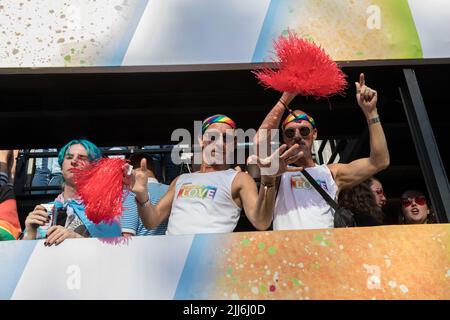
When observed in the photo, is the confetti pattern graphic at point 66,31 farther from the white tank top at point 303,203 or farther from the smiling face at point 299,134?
the white tank top at point 303,203

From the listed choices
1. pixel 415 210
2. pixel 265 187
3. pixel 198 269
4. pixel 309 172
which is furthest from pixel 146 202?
pixel 415 210

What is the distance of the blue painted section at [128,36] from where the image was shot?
304 cm

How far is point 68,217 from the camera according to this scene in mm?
2619

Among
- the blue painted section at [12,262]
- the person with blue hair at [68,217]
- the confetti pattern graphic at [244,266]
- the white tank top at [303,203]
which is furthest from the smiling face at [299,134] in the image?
the blue painted section at [12,262]

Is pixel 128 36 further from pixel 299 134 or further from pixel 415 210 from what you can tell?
pixel 415 210

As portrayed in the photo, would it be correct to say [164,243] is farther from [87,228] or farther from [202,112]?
[202,112]

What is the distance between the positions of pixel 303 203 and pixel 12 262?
1404mm

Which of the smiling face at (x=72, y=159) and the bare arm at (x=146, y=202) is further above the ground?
the smiling face at (x=72, y=159)

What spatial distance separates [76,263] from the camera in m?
2.23

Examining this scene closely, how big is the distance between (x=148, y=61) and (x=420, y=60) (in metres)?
1.64

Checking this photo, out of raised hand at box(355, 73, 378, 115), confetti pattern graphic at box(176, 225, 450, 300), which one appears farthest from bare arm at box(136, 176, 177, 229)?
raised hand at box(355, 73, 378, 115)

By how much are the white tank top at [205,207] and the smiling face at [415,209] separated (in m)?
1.33
